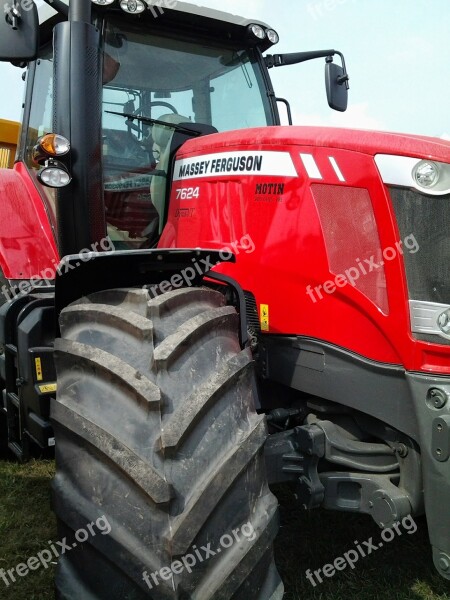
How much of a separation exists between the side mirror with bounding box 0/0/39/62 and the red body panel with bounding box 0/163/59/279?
1.01 metres

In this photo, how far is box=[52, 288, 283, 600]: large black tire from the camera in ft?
5.13

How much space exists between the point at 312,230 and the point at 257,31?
59.1 inches

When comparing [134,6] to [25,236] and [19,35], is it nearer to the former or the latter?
[19,35]

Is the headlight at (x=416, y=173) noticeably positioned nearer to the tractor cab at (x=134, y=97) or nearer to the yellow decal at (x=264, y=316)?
the yellow decal at (x=264, y=316)

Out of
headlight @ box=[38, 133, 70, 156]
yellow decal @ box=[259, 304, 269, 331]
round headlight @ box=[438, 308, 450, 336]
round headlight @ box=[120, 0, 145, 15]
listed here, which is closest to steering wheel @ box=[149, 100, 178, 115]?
round headlight @ box=[120, 0, 145, 15]

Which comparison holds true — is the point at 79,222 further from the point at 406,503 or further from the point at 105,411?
the point at 406,503

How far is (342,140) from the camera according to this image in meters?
2.19

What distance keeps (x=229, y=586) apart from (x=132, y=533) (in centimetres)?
29

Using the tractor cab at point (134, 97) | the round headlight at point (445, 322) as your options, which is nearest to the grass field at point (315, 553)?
the round headlight at point (445, 322)

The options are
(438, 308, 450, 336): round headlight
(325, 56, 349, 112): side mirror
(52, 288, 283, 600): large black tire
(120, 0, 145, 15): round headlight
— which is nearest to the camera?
(52, 288, 283, 600): large black tire

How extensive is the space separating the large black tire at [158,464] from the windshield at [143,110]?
104 cm

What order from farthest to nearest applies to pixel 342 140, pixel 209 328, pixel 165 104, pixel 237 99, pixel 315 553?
pixel 237 99 < pixel 165 104 < pixel 315 553 < pixel 342 140 < pixel 209 328

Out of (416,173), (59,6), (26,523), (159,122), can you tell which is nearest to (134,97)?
(159,122)

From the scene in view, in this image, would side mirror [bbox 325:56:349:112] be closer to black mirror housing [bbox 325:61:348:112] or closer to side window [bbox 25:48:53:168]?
black mirror housing [bbox 325:61:348:112]
